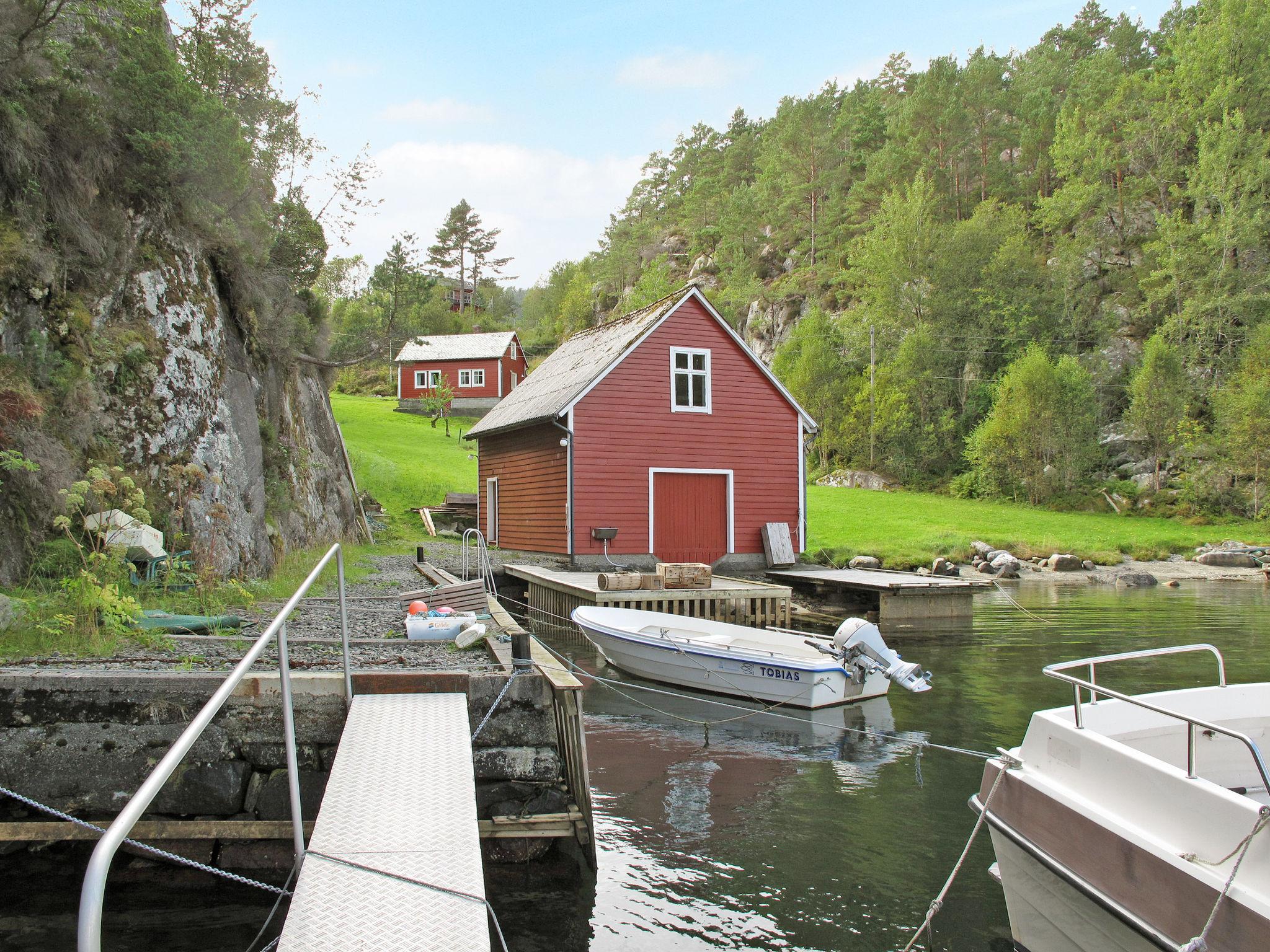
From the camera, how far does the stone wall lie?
17.7 ft

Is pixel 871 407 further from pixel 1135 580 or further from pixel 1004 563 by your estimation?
pixel 1135 580

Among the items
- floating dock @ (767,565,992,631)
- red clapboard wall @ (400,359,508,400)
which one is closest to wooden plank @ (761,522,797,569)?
floating dock @ (767,565,992,631)

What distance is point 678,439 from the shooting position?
2017cm

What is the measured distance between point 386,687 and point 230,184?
10.9m

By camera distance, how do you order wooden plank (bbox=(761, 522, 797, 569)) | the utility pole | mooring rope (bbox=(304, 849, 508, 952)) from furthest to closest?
1. the utility pole
2. wooden plank (bbox=(761, 522, 797, 569))
3. mooring rope (bbox=(304, 849, 508, 952))

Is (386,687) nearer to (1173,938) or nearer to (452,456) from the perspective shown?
(1173,938)

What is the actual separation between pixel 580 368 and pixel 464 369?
35168 millimetres

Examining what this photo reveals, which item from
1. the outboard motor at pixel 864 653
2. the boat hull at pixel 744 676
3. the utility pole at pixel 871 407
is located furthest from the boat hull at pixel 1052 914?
the utility pole at pixel 871 407

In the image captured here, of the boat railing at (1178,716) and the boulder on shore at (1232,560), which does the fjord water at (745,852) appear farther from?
the boulder on shore at (1232,560)

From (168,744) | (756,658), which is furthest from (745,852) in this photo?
(756,658)

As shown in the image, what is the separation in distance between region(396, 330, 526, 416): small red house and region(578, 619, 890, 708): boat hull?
43.9m

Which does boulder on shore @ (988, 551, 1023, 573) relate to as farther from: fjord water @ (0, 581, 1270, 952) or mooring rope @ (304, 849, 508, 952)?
mooring rope @ (304, 849, 508, 952)

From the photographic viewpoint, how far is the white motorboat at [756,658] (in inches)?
401

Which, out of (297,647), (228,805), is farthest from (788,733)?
(228,805)
